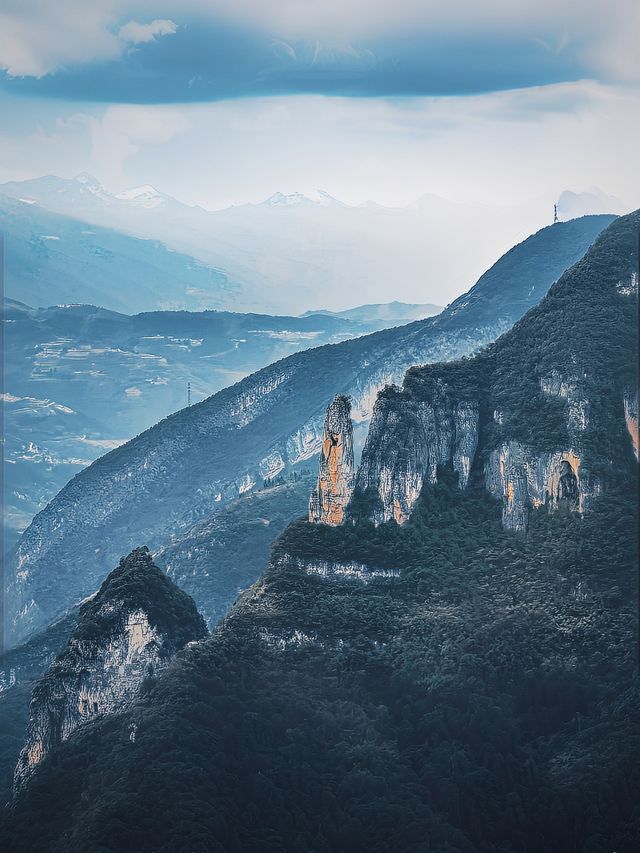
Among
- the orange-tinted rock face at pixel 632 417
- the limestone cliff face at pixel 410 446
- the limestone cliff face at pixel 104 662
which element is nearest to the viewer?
the limestone cliff face at pixel 104 662

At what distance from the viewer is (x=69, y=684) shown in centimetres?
6662

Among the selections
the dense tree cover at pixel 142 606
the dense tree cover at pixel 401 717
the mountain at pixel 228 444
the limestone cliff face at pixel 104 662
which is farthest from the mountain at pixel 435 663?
the mountain at pixel 228 444

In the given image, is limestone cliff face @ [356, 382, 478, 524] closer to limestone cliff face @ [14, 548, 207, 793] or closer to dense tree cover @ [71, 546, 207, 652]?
dense tree cover @ [71, 546, 207, 652]

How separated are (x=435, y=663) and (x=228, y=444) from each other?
82008 millimetres

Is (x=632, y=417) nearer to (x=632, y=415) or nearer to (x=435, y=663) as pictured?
(x=632, y=415)

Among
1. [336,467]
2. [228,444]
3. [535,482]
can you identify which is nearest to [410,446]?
[336,467]

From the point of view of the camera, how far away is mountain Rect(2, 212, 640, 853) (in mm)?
55281

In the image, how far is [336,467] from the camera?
70.6 meters

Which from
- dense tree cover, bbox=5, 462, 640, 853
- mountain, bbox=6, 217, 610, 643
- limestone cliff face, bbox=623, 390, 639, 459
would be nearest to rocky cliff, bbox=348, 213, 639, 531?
limestone cliff face, bbox=623, 390, 639, 459

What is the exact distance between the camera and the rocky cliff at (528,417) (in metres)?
68.6

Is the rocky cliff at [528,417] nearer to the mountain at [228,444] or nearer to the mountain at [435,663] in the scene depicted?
the mountain at [435,663]

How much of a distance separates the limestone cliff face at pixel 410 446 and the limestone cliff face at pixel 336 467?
1115mm

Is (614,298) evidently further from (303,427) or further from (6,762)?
(303,427)

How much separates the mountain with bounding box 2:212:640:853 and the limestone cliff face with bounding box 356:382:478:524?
0.11 meters
